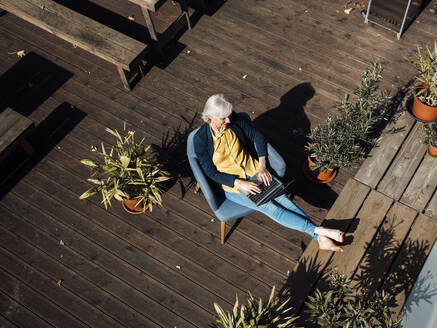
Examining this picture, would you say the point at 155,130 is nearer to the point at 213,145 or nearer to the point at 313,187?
the point at 213,145

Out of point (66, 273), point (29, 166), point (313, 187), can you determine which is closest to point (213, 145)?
point (313, 187)

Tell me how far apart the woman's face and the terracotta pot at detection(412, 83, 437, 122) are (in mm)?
1896

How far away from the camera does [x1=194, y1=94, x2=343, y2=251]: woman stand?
312cm

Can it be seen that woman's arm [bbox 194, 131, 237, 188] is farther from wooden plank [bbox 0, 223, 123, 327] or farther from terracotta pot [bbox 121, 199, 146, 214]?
wooden plank [bbox 0, 223, 123, 327]

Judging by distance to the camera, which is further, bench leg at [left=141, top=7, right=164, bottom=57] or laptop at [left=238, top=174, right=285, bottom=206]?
bench leg at [left=141, top=7, right=164, bottom=57]

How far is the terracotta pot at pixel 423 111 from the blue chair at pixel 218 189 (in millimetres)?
1481

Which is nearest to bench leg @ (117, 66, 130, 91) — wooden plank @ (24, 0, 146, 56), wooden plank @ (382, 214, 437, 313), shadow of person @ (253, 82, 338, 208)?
wooden plank @ (24, 0, 146, 56)

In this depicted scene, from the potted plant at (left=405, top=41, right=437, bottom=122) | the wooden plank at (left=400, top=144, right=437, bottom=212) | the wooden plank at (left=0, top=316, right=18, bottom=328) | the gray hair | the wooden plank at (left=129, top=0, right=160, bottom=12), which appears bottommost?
the wooden plank at (left=400, top=144, right=437, bottom=212)

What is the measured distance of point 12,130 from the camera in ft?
12.7

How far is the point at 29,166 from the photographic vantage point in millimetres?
4105

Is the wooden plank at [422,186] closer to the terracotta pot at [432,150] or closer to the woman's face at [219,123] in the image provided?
the terracotta pot at [432,150]

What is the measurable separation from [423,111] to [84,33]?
137 inches

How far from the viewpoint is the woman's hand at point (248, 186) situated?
317cm

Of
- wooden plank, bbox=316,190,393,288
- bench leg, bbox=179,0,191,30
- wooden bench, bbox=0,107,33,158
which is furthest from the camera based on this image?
bench leg, bbox=179,0,191,30
